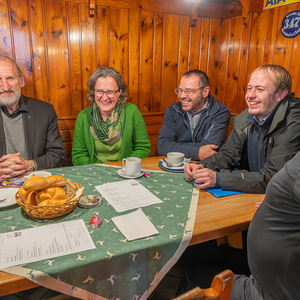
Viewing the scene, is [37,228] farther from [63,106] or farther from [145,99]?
[145,99]

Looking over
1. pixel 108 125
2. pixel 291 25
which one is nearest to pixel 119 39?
pixel 108 125

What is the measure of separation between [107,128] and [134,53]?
4.08 feet

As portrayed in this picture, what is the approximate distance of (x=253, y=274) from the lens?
951mm

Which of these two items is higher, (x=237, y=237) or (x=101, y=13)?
(x=101, y=13)

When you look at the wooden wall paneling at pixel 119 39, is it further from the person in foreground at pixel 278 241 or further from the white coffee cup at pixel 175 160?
the person in foreground at pixel 278 241

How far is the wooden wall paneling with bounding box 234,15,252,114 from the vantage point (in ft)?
10.1

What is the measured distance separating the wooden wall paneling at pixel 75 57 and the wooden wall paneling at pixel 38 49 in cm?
26

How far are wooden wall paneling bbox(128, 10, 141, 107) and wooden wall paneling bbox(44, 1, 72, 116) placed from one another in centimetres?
69

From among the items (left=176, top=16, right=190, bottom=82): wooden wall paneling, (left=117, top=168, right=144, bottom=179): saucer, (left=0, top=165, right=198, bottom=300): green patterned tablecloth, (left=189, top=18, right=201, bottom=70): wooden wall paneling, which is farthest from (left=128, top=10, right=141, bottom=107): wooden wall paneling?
(left=0, top=165, right=198, bottom=300): green patterned tablecloth

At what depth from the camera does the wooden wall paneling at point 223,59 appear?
333 cm

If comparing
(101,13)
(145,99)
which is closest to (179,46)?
(145,99)

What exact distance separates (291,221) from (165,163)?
3.18 ft

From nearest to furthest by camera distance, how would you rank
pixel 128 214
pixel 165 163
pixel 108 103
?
1. pixel 128 214
2. pixel 165 163
3. pixel 108 103

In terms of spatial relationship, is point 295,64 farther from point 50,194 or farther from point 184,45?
point 50,194
